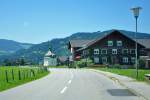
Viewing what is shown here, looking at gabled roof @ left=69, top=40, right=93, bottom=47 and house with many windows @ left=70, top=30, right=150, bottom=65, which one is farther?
gabled roof @ left=69, top=40, right=93, bottom=47

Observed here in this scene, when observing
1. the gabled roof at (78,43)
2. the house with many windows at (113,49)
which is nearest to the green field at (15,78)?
the house with many windows at (113,49)

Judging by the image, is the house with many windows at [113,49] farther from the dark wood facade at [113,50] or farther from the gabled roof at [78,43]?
the gabled roof at [78,43]

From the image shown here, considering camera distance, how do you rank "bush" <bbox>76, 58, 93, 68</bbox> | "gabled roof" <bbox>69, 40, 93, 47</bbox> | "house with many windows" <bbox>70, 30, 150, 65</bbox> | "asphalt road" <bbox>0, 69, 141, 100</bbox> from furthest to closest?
"gabled roof" <bbox>69, 40, 93, 47</bbox>
"house with many windows" <bbox>70, 30, 150, 65</bbox>
"bush" <bbox>76, 58, 93, 68</bbox>
"asphalt road" <bbox>0, 69, 141, 100</bbox>

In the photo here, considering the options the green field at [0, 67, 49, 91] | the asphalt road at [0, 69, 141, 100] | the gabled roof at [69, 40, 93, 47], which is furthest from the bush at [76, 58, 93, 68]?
the asphalt road at [0, 69, 141, 100]

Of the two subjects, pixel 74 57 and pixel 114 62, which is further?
pixel 74 57

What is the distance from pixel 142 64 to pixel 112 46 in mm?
14081

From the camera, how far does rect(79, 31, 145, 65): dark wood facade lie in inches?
3912

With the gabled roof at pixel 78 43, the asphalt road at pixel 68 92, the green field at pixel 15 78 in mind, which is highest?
the gabled roof at pixel 78 43

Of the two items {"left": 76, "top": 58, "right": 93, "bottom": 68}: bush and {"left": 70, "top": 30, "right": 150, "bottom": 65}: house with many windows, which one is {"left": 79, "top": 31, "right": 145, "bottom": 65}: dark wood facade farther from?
{"left": 76, "top": 58, "right": 93, "bottom": 68}: bush

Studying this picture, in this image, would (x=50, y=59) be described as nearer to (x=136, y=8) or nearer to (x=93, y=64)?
(x=93, y=64)

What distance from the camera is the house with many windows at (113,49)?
326 feet

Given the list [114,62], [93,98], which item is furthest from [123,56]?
[93,98]

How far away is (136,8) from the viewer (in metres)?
32.2

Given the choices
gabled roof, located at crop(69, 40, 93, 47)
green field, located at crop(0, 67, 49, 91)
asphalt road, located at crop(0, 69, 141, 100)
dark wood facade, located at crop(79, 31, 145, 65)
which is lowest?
green field, located at crop(0, 67, 49, 91)
